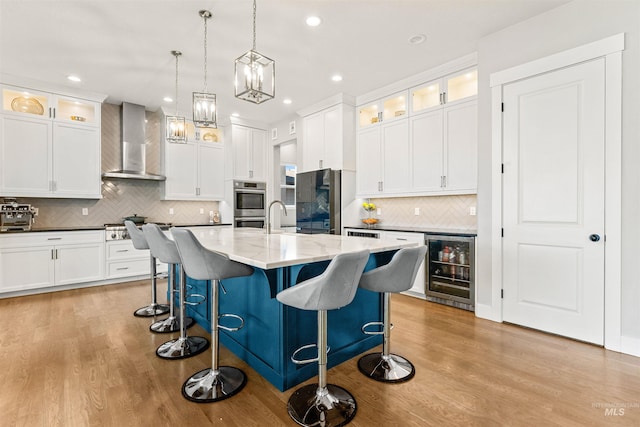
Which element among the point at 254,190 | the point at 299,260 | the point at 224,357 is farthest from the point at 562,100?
the point at 254,190

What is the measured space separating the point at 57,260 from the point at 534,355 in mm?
A: 5641

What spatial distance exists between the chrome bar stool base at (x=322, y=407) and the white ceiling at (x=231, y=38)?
2991mm

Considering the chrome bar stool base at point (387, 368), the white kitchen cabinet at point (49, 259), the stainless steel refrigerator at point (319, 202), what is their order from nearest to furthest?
the chrome bar stool base at point (387, 368)
the white kitchen cabinet at point (49, 259)
the stainless steel refrigerator at point (319, 202)

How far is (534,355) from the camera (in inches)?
92.5

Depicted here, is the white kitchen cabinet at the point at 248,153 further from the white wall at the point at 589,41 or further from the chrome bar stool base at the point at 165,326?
the white wall at the point at 589,41

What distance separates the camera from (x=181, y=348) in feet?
7.86

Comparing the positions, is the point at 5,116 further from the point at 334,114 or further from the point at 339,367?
the point at 339,367

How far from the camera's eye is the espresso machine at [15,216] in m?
3.97

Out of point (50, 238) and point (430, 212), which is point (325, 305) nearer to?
point (430, 212)

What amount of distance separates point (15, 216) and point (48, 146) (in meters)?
1.04

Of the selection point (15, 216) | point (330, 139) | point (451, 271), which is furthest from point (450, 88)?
point (15, 216)

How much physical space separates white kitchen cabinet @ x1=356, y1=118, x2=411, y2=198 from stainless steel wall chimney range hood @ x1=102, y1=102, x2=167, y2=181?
355cm

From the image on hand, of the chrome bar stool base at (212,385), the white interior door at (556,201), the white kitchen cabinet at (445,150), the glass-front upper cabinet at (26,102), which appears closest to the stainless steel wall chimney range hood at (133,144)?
the glass-front upper cabinet at (26,102)

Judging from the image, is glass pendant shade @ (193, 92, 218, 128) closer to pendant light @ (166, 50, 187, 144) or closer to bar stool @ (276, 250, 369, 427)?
pendant light @ (166, 50, 187, 144)
